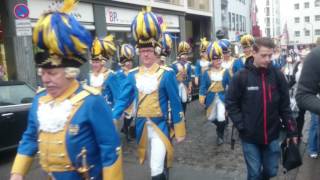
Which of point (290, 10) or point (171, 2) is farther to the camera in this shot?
point (290, 10)

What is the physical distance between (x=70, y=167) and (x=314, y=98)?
1.69 m

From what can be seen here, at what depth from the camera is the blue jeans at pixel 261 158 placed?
15.6 ft

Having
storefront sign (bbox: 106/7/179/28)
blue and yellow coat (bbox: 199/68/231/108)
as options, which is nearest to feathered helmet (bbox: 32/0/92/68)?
blue and yellow coat (bbox: 199/68/231/108)

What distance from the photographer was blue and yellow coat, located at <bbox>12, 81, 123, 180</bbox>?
3092 mm

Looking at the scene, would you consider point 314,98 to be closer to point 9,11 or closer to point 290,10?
point 9,11

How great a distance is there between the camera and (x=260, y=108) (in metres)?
4.64

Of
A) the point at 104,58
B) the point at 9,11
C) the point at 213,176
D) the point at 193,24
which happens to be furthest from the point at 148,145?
the point at 193,24

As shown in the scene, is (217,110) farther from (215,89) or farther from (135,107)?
(135,107)

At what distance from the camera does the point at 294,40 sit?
334 ft

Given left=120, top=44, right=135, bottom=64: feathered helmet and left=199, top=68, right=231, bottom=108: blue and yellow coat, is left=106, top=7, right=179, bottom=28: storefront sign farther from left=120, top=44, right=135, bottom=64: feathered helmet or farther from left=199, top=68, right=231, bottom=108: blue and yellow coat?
left=199, top=68, right=231, bottom=108: blue and yellow coat

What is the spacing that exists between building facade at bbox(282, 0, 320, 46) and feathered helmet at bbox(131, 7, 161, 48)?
97.1 m

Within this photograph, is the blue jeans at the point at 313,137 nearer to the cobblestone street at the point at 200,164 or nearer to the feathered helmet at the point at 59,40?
the cobblestone street at the point at 200,164

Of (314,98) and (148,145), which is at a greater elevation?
(314,98)

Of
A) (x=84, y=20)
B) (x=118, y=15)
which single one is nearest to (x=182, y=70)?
(x=84, y=20)
